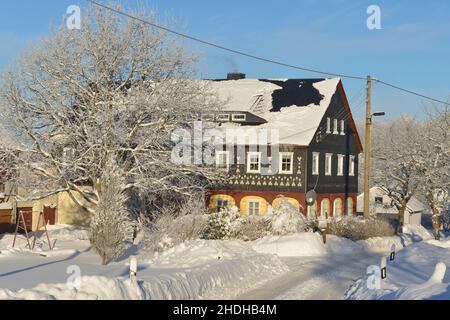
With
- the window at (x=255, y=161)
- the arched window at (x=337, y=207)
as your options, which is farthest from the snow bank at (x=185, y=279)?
the arched window at (x=337, y=207)

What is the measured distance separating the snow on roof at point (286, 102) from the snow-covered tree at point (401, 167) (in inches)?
365

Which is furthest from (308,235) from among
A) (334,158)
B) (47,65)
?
(334,158)

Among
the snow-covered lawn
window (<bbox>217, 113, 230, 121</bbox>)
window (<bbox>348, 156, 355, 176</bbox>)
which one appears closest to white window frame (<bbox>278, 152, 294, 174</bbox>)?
window (<bbox>217, 113, 230, 121</bbox>)

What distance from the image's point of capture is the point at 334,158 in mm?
44562

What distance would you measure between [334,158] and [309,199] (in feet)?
25.0

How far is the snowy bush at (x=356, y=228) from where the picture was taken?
3144 cm

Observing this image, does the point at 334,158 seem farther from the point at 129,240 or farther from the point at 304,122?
the point at 129,240

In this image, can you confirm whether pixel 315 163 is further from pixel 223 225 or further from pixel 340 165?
pixel 223 225

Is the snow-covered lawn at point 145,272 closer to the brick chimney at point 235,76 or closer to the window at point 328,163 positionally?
the window at point 328,163

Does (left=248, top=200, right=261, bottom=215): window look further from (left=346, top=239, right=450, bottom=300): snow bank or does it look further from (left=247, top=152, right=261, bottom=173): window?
(left=346, top=239, right=450, bottom=300): snow bank

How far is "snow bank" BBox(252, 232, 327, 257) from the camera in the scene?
26703mm

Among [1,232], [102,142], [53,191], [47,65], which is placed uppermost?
[47,65]

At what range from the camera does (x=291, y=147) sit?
39906 mm

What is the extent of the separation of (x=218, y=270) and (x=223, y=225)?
37.6ft
